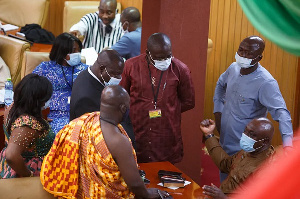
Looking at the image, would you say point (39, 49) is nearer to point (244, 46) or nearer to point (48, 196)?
point (244, 46)

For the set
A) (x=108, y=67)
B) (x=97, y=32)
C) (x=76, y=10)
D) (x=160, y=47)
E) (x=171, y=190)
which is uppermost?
(x=160, y=47)

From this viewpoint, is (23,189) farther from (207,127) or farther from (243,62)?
(243,62)

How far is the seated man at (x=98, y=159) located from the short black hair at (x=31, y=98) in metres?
0.47

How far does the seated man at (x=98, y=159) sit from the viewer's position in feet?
9.70

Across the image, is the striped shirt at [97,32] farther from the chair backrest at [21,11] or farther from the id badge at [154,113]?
the id badge at [154,113]

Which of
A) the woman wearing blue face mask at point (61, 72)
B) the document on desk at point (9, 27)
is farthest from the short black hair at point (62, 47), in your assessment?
the document on desk at point (9, 27)

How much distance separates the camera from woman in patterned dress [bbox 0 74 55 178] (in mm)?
3387

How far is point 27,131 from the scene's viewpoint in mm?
3459

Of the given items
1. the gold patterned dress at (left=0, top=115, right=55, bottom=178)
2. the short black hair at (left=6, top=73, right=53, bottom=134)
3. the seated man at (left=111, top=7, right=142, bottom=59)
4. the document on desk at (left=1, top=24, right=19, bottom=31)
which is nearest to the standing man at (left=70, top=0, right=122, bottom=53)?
the seated man at (left=111, top=7, right=142, bottom=59)

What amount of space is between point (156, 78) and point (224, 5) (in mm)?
2952

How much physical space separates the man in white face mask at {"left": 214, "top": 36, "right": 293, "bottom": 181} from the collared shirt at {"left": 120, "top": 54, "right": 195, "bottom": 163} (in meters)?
0.40

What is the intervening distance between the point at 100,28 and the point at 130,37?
1.48 metres

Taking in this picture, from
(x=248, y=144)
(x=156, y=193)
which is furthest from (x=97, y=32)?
(x=156, y=193)

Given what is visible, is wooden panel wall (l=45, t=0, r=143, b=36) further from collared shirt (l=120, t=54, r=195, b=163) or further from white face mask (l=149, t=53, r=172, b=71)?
white face mask (l=149, t=53, r=172, b=71)
